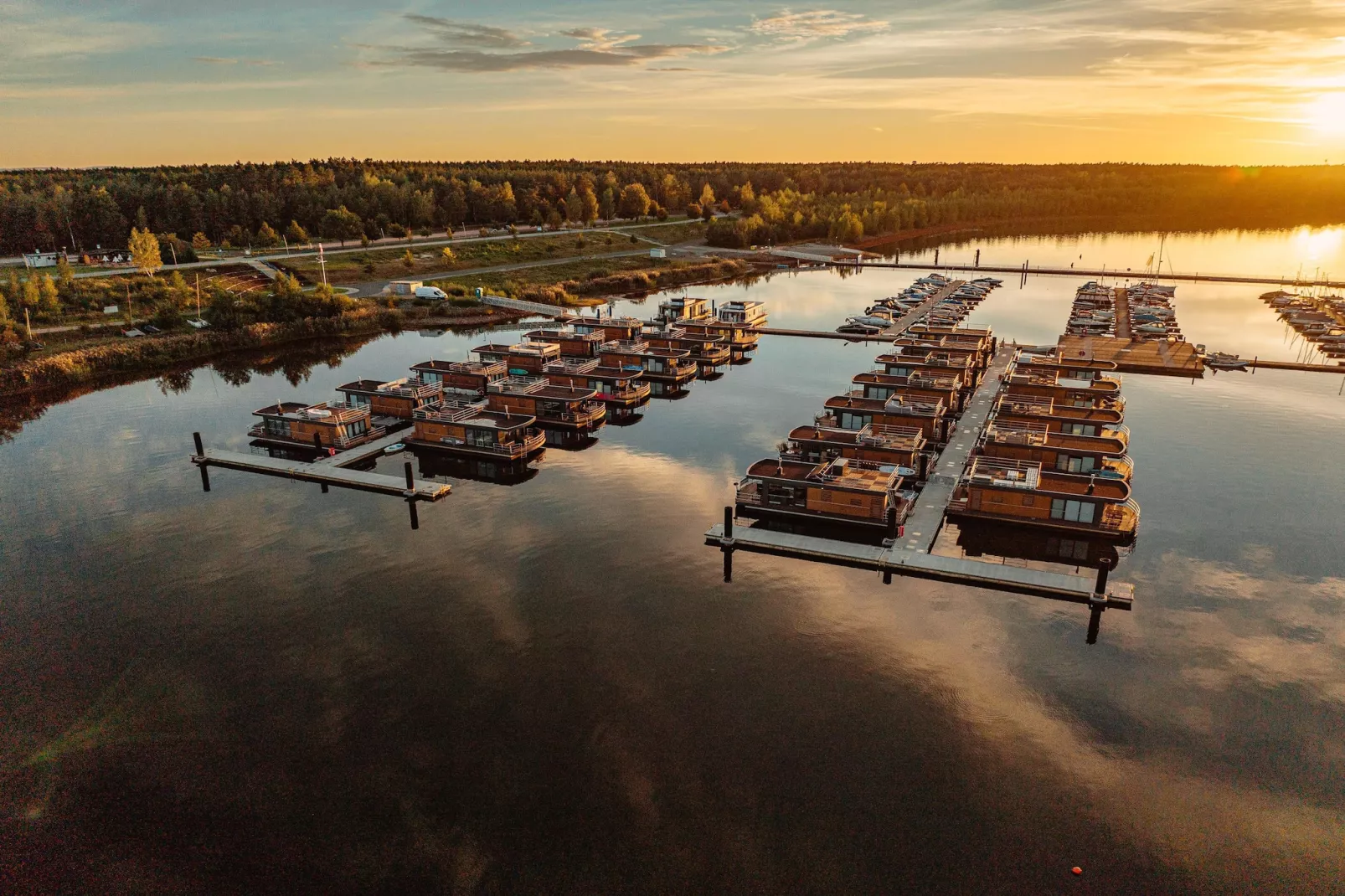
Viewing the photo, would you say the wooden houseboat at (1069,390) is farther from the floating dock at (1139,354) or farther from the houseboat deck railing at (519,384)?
the houseboat deck railing at (519,384)

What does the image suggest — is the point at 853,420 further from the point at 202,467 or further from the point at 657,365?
the point at 202,467

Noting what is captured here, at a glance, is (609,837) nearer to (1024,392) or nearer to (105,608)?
(105,608)

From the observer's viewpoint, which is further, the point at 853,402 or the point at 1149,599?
the point at 853,402

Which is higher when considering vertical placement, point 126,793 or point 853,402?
point 853,402

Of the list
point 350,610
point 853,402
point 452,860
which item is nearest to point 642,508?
point 350,610

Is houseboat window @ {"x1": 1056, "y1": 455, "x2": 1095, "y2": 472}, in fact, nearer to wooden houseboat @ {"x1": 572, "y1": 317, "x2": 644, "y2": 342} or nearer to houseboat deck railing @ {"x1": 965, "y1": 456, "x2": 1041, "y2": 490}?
houseboat deck railing @ {"x1": 965, "y1": 456, "x2": 1041, "y2": 490}

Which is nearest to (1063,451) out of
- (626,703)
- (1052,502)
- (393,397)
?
(1052,502)

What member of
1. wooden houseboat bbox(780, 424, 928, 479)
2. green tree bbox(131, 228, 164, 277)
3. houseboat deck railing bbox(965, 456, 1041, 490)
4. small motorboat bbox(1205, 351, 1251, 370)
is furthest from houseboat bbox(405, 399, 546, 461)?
green tree bbox(131, 228, 164, 277)
